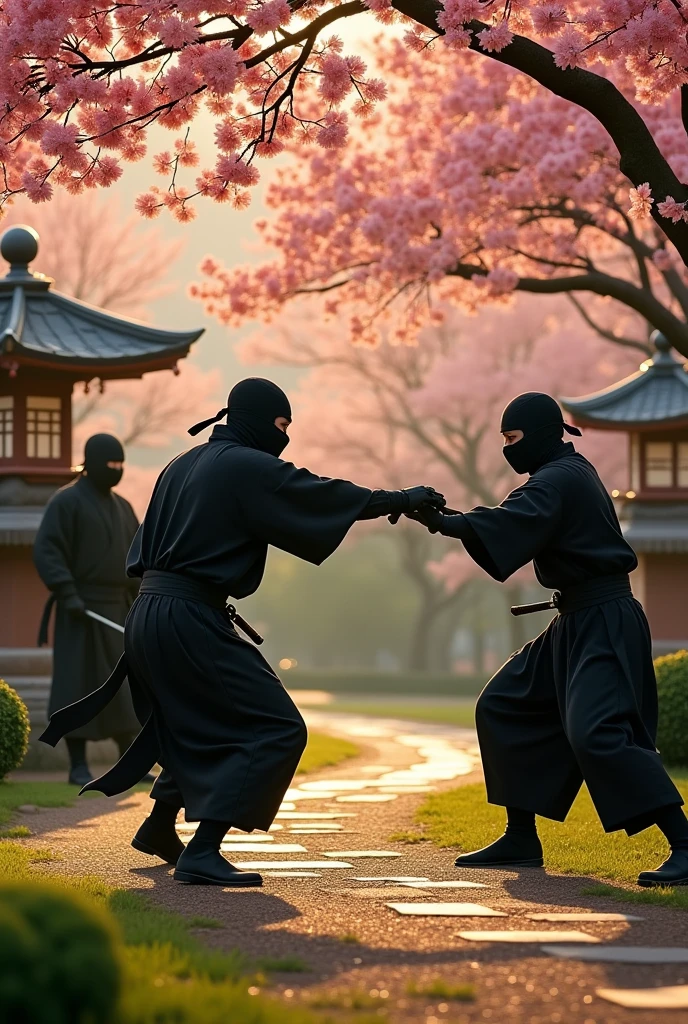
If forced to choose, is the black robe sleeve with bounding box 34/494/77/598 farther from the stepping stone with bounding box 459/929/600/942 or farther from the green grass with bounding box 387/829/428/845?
the stepping stone with bounding box 459/929/600/942

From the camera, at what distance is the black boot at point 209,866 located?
577 cm

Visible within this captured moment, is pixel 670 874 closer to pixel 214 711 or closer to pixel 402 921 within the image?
pixel 402 921

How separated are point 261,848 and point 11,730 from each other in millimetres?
2844

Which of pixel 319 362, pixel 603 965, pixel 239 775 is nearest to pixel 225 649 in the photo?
pixel 239 775

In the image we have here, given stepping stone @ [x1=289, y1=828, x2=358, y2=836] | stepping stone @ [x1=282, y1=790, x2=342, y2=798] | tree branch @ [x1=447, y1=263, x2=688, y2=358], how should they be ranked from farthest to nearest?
tree branch @ [x1=447, y1=263, x2=688, y2=358] → stepping stone @ [x1=282, y1=790, x2=342, y2=798] → stepping stone @ [x1=289, y1=828, x2=358, y2=836]

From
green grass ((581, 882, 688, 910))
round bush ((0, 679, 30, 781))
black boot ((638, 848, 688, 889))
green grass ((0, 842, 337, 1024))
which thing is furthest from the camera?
round bush ((0, 679, 30, 781))

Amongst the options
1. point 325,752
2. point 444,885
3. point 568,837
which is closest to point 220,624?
point 444,885

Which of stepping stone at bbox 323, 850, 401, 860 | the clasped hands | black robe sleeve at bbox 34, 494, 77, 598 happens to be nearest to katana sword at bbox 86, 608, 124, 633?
black robe sleeve at bbox 34, 494, 77, 598

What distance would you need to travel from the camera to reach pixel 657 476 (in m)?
18.7

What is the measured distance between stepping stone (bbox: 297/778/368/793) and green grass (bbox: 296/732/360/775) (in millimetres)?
606

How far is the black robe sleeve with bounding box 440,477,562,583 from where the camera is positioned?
6.20 m

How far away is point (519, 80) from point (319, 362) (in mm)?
18991

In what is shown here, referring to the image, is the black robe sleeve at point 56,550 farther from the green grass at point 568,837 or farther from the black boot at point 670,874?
the black boot at point 670,874

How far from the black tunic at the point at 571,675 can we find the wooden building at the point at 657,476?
459 inches
